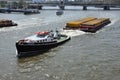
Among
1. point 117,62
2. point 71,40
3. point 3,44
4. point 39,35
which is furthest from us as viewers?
point 71,40

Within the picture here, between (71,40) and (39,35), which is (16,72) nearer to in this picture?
(39,35)

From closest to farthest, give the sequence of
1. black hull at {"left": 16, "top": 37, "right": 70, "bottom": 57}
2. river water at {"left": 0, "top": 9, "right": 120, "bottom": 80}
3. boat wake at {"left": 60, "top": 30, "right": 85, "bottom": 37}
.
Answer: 1. river water at {"left": 0, "top": 9, "right": 120, "bottom": 80}
2. black hull at {"left": 16, "top": 37, "right": 70, "bottom": 57}
3. boat wake at {"left": 60, "top": 30, "right": 85, "bottom": 37}

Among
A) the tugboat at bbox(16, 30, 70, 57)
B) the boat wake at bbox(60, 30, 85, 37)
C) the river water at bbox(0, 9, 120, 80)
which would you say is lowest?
the boat wake at bbox(60, 30, 85, 37)

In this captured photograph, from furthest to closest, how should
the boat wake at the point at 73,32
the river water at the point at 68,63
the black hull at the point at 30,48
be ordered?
1. the boat wake at the point at 73,32
2. the black hull at the point at 30,48
3. the river water at the point at 68,63

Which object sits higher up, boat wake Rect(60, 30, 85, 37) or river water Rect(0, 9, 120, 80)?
river water Rect(0, 9, 120, 80)

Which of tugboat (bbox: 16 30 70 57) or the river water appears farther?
tugboat (bbox: 16 30 70 57)

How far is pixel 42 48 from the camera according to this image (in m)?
50.8

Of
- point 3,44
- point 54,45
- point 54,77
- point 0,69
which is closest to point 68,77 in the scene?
point 54,77

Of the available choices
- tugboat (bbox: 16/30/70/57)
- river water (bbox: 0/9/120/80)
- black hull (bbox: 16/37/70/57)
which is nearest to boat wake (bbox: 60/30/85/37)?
river water (bbox: 0/9/120/80)

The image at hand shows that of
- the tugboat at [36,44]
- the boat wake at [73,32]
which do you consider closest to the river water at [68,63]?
the tugboat at [36,44]

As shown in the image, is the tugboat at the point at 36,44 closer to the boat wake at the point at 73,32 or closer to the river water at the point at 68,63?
the river water at the point at 68,63

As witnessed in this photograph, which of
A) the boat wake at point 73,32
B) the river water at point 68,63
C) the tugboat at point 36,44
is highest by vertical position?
the tugboat at point 36,44

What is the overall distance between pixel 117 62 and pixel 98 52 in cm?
682

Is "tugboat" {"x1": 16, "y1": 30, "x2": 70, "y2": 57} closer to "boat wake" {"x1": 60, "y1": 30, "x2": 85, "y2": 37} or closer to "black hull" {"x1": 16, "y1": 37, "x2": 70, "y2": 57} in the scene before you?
"black hull" {"x1": 16, "y1": 37, "x2": 70, "y2": 57}
